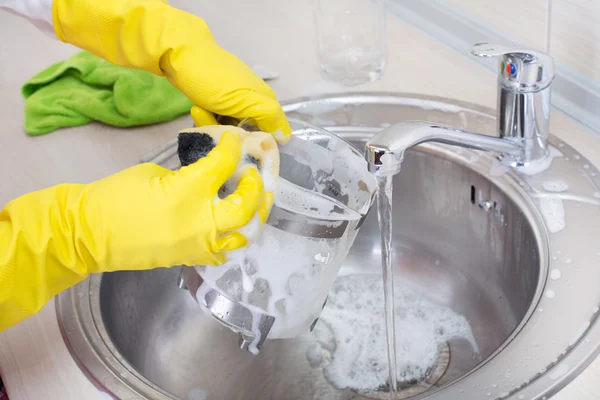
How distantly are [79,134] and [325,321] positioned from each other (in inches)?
21.3

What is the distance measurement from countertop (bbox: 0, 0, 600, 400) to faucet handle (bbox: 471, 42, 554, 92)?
0.16 m

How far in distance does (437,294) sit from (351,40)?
50cm

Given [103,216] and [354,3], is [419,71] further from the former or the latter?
[103,216]

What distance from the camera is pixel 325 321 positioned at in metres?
1.11

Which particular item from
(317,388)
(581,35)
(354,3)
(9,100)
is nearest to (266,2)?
(354,3)

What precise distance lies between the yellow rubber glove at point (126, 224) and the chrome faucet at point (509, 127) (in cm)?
15

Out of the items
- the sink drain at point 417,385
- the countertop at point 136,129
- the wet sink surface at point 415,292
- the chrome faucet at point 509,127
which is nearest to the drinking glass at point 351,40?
the countertop at point 136,129

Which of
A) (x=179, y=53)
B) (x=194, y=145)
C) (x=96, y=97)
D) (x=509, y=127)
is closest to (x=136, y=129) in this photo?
(x=96, y=97)

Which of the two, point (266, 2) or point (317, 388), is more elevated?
point (266, 2)

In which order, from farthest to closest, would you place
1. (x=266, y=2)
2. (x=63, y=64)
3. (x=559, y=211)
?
1. (x=266, y=2)
2. (x=63, y=64)
3. (x=559, y=211)

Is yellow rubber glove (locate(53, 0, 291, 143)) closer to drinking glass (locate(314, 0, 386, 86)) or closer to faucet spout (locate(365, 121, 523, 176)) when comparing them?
faucet spout (locate(365, 121, 523, 176))

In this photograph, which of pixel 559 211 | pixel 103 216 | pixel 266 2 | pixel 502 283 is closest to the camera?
pixel 103 216

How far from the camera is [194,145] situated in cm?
76

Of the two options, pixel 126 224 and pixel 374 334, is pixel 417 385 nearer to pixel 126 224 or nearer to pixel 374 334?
pixel 374 334
